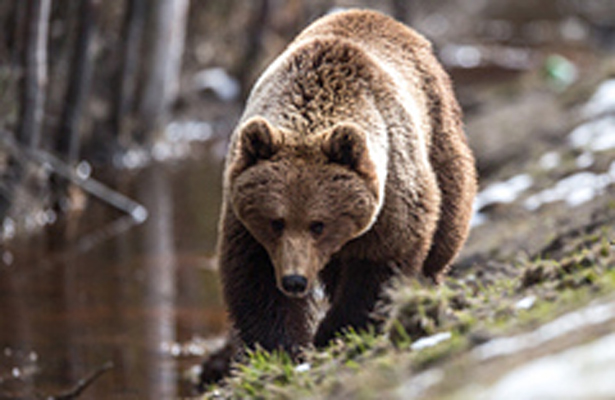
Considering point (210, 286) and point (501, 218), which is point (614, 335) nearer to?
point (501, 218)

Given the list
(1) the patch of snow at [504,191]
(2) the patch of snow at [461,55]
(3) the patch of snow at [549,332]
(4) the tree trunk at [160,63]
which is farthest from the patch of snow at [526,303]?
(2) the patch of snow at [461,55]

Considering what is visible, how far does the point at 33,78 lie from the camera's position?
12586 mm

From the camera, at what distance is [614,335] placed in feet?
11.8

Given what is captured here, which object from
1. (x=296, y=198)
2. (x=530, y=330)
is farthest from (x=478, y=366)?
(x=296, y=198)

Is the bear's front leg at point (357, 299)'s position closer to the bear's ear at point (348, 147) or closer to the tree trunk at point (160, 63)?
the bear's ear at point (348, 147)

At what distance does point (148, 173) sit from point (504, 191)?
686cm

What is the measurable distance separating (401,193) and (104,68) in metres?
13.5

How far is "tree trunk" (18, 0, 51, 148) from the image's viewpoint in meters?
12.2

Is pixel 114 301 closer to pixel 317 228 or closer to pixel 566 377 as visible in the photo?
pixel 317 228

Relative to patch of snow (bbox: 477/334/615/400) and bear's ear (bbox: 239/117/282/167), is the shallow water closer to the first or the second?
bear's ear (bbox: 239/117/282/167)

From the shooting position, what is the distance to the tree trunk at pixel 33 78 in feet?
40.1

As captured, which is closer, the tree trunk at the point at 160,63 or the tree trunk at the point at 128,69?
the tree trunk at the point at 128,69

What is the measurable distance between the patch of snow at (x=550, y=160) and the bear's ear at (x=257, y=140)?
23.1ft

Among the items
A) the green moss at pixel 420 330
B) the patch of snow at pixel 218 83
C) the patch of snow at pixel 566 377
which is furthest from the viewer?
the patch of snow at pixel 218 83
